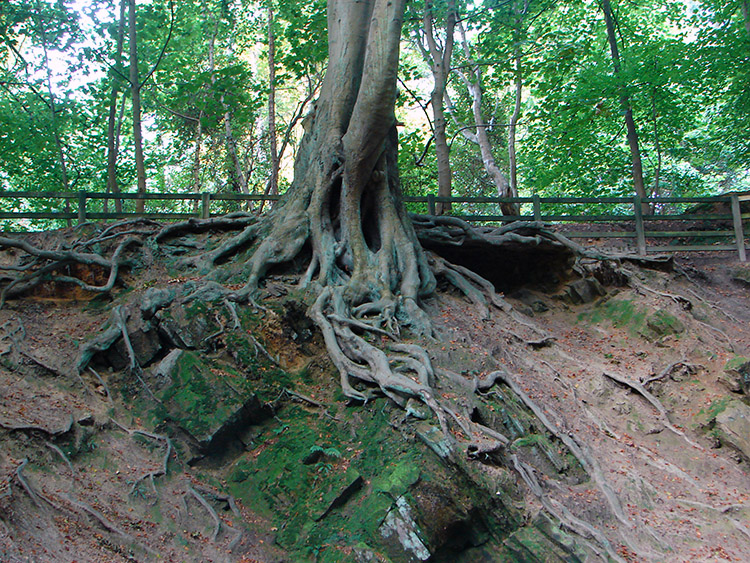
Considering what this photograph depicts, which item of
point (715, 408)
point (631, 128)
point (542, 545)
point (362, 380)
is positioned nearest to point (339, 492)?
point (362, 380)

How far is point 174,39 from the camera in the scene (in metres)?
19.2

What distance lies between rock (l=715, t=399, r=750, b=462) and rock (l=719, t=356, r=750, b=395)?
0.49m

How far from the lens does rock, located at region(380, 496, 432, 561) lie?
443cm

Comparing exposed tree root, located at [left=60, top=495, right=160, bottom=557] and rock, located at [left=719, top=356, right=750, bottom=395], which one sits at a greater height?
rock, located at [left=719, top=356, right=750, bottom=395]

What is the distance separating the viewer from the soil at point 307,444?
4543 millimetres

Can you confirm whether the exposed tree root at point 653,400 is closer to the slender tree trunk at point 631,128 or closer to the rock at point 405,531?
the rock at point 405,531

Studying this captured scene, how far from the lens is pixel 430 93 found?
1464 cm

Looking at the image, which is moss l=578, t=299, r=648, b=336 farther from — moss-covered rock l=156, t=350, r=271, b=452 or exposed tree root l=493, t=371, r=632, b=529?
moss-covered rock l=156, t=350, r=271, b=452

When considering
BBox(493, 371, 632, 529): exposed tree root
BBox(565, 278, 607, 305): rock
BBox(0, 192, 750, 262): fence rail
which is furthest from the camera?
BBox(0, 192, 750, 262): fence rail

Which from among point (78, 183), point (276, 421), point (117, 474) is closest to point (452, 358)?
point (276, 421)

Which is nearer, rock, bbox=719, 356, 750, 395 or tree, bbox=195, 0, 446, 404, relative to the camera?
tree, bbox=195, 0, 446, 404

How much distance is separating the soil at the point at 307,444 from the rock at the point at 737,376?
108 millimetres

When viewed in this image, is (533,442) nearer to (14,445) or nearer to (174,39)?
(14,445)

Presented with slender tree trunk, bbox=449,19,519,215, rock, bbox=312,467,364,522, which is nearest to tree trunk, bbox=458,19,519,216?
slender tree trunk, bbox=449,19,519,215
